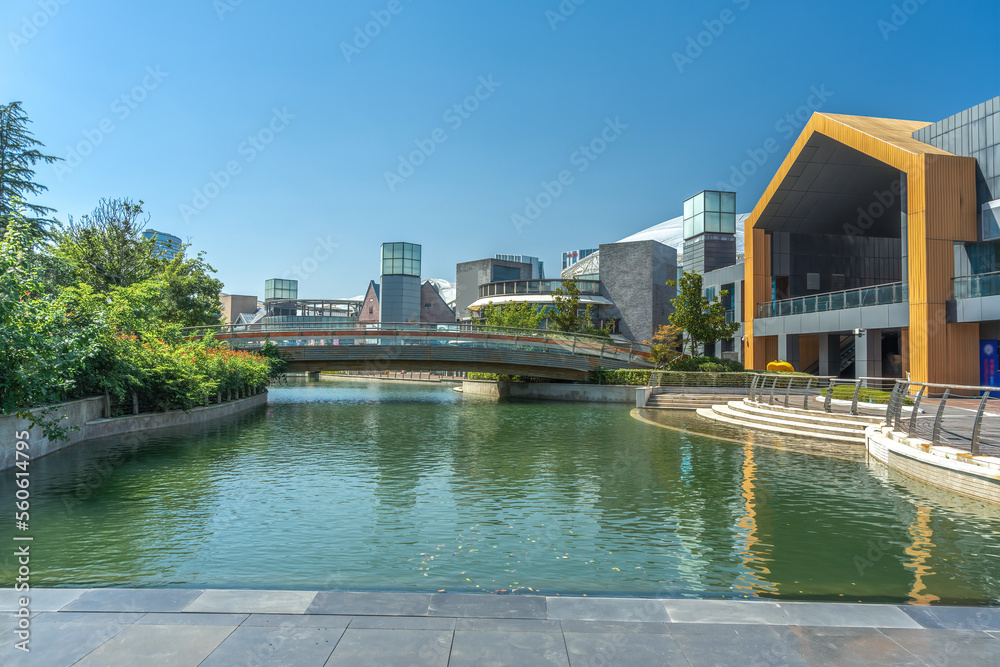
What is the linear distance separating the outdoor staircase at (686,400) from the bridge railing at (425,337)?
6977mm

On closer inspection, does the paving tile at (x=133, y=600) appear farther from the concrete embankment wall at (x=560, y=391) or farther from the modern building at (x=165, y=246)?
the modern building at (x=165, y=246)

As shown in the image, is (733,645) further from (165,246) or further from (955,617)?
(165,246)

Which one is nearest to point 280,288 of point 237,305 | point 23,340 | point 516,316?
→ point 237,305

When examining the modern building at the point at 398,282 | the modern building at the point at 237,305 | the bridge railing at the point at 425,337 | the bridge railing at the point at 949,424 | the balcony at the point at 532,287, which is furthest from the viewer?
the modern building at the point at 237,305

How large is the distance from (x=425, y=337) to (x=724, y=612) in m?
31.6

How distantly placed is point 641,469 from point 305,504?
6872 millimetres

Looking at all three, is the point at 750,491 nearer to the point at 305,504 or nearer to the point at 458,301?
the point at 305,504

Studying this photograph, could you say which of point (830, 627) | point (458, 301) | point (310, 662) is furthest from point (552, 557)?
point (458, 301)

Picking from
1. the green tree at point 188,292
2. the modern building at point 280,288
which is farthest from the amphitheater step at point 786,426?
the modern building at point 280,288

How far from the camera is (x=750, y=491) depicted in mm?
11219

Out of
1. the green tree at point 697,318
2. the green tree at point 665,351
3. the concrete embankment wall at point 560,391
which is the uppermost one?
the green tree at point 697,318

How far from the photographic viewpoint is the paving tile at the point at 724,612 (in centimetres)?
473

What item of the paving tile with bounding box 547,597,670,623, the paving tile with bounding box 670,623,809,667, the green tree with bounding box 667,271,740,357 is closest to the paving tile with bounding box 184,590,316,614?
the paving tile with bounding box 547,597,670,623

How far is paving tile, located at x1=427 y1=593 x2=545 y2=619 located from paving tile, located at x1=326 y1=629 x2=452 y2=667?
1.24ft
